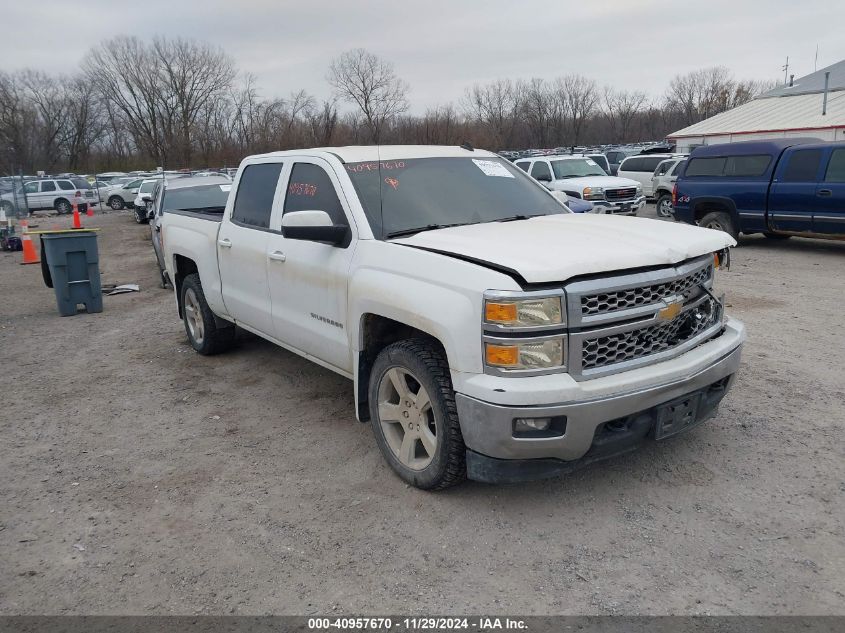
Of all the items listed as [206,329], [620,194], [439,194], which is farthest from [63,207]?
[439,194]

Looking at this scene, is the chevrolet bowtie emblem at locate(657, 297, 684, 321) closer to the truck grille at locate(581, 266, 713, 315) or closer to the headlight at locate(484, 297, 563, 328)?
the truck grille at locate(581, 266, 713, 315)

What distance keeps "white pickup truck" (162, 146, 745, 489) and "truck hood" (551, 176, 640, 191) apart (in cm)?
1216

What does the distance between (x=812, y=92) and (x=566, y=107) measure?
44.4 m

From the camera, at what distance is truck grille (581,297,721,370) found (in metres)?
3.27

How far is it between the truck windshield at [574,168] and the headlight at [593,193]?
155 centimetres

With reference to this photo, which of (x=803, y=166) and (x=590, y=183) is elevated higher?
(x=803, y=166)

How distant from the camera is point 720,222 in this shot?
1271 centimetres

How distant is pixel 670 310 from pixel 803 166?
9895 mm

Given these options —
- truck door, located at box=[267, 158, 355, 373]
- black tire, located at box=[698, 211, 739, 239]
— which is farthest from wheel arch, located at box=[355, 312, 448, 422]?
black tire, located at box=[698, 211, 739, 239]

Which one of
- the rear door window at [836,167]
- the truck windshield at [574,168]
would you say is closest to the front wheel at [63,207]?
the truck windshield at [574,168]

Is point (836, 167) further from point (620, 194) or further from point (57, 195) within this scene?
point (57, 195)

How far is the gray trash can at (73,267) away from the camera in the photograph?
8961mm

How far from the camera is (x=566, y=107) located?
3027 inches

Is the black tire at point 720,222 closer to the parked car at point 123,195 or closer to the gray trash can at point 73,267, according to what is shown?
the gray trash can at point 73,267
